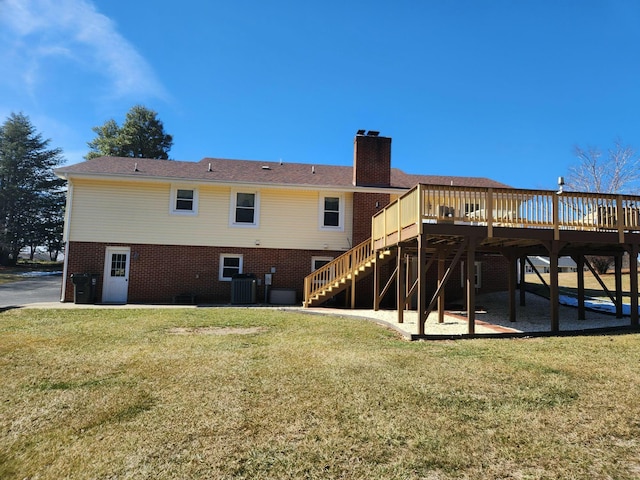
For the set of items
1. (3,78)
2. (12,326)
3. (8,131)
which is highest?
(8,131)

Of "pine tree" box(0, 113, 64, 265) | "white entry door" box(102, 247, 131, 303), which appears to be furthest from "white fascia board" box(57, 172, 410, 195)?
"pine tree" box(0, 113, 64, 265)

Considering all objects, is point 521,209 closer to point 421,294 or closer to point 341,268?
point 421,294

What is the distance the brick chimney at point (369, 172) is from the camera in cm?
1542

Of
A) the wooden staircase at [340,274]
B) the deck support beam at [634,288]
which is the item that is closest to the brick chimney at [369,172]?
the wooden staircase at [340,274]

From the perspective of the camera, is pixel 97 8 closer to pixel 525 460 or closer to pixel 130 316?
pixel 130 316

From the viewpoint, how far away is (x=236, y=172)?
1631cm

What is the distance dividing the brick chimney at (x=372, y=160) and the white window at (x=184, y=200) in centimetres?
653

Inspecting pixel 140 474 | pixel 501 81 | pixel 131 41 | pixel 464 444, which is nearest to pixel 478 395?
pixel 464 444

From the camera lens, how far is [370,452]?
120 inches

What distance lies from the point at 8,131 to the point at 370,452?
4749cm

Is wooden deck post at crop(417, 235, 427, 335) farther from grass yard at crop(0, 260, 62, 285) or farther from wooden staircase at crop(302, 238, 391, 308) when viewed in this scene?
grass yard at crop(0, 260, 62, 285)

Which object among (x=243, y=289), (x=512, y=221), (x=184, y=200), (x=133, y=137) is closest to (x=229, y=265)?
(x=243, y=289)

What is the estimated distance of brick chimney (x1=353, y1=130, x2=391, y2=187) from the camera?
51.6 feet

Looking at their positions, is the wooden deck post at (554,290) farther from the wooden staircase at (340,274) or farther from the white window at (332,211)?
the white window at (332,211)
